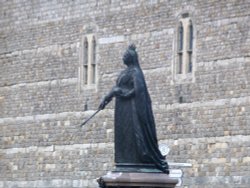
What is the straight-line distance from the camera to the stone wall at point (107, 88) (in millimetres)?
30234

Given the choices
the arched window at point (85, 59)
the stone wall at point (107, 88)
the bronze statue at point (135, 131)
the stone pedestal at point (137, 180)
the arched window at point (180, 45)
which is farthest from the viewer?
the arched window at point (85, 59)

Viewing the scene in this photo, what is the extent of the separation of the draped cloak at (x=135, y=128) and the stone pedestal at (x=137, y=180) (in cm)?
25

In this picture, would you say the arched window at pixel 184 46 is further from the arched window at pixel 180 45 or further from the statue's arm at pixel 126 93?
the statue's arm at pixel 126 93

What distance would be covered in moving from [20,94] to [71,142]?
2973 mm

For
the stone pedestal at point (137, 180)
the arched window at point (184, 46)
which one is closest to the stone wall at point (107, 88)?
the arched window at point (184, 46)

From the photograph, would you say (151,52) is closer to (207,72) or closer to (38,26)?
(207,72)

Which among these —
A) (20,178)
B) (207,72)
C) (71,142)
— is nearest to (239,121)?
(207,72)

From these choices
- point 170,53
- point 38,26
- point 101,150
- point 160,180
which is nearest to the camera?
point 160,180

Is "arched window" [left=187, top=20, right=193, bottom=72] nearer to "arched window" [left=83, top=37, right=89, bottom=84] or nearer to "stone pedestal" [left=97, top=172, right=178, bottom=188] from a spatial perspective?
"arched window" [left=83, top=37, right=89, bottom=84]

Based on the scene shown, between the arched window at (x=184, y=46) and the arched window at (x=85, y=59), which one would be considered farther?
the arched window at (x=85, y=59)

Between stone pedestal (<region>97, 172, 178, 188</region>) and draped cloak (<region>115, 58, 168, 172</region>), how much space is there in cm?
25

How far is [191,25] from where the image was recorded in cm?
3167

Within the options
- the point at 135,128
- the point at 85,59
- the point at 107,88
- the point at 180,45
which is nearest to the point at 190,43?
the point at 180,45

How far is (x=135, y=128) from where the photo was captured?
60.3ft
